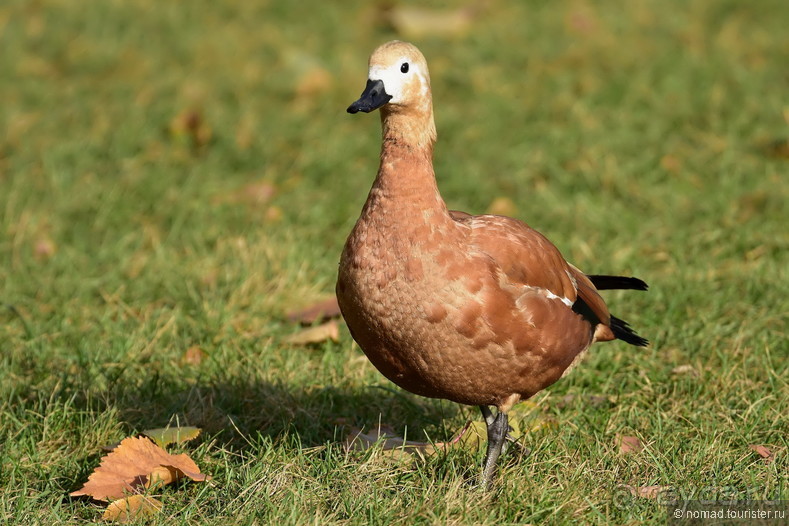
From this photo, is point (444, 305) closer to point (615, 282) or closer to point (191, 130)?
point (615, 282)

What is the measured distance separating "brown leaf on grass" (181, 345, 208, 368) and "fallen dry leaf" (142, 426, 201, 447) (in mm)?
Answer: 753

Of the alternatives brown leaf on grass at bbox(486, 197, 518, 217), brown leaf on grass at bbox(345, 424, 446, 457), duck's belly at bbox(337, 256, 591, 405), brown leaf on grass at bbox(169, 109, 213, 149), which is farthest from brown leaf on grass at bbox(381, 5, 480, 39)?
duck's belly at bbox(337, 256, 591, 405)

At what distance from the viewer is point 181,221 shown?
20.5 ft

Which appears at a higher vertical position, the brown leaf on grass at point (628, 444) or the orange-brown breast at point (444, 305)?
the orange-brown breast at point (444, 305)

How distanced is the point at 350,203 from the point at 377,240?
292 cm

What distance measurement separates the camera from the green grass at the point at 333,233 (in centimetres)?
385

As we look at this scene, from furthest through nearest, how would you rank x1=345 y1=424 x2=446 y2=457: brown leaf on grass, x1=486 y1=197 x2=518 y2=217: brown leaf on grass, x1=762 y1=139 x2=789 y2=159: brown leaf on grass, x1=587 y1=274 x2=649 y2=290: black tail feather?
x1=762 y1=139 x2=789 y2=159: brown leaf on grass < x1=486 y1=197 x2=518 y2=217: brown leaf on grass < x1=587 y1=274 x2=649 y2=290: black tail feather < x1=345 y1=424 x2=446 y2=457: brown leaf on grass

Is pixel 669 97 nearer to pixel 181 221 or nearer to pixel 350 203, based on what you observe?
pixel 350 203

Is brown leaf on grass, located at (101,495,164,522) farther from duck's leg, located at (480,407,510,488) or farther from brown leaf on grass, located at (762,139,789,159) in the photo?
brown leaf on grass, located at (762,139,789,159)

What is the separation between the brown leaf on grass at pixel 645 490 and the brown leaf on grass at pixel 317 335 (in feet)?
5.79

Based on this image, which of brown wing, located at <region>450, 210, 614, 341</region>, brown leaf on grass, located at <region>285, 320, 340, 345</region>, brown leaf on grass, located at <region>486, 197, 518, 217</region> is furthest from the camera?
brown leaf on grass, located at <region>486, 197, 518, 217</region>

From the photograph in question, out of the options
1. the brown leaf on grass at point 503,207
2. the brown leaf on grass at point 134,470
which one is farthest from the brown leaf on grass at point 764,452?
the brown leaf on grass at point 503,207

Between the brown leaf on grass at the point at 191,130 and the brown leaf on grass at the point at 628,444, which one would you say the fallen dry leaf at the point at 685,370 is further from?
the brown leaf on grass at the point at 191,130

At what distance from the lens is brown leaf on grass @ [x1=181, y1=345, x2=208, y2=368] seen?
479cm
